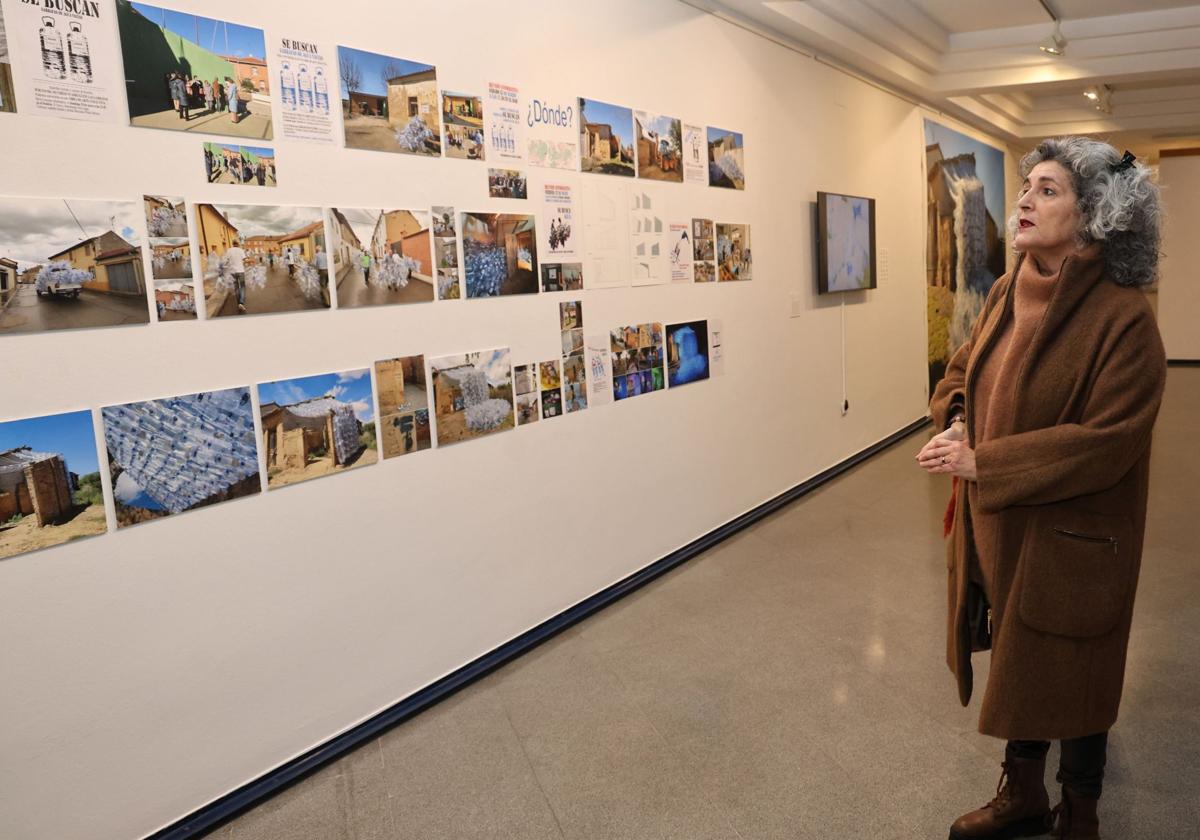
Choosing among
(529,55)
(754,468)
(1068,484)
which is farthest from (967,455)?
(754,468)

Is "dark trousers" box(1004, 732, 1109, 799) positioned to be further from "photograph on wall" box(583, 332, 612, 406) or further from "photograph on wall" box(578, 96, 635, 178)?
"photograph on wall" box(578, 96, 635, 178)

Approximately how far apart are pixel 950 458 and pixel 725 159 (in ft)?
10.7

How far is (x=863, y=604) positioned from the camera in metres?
3.98

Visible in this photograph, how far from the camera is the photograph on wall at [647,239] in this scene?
4.21m

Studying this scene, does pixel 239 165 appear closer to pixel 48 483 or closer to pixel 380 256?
pixel 380 256

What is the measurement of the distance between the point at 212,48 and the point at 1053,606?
8.67 feet

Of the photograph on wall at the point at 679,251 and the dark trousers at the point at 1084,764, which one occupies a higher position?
the photograph on wall at the point at 679,251

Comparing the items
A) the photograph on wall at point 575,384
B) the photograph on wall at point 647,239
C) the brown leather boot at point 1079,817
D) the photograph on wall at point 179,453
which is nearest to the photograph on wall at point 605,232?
the photograph on wall at point 647,239

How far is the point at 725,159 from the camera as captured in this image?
495 centimetres

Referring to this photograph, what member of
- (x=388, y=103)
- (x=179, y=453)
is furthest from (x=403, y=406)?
(x=388, y=103)

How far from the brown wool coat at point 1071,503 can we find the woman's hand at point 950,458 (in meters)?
0.04

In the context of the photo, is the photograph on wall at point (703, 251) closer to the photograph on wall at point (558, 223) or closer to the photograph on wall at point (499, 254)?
the photograph on wall at point (558, 223)

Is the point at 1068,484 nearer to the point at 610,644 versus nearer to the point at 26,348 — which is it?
the point at 610,644

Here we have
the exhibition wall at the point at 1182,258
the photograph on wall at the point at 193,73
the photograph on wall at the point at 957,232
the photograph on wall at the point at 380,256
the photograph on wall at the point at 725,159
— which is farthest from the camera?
the exhibition wall at the point at 1182,258
